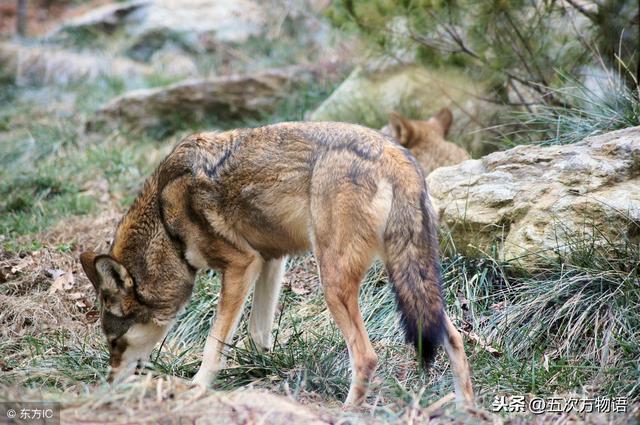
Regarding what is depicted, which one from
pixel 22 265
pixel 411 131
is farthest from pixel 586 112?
pixel 22 265

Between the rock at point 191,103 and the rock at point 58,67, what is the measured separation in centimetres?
277

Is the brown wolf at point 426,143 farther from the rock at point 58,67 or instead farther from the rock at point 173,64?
the rock at point 58,67

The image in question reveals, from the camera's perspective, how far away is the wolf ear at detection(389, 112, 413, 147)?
28.8ft

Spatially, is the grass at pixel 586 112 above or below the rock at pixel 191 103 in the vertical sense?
above

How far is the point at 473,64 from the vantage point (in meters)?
8.82

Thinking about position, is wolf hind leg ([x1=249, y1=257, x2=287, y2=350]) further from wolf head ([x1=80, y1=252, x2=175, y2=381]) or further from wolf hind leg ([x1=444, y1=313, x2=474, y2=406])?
wolf hind leg ([x1=444, y1=313, x2=474, y2=406])

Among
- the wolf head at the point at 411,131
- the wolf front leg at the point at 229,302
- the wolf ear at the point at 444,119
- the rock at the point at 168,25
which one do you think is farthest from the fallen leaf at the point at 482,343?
the rock at the point at 168,25

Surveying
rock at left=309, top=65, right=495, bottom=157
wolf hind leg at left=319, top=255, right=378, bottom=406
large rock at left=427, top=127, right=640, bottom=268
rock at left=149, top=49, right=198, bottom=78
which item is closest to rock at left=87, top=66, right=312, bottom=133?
rock at left=309, top=65, right=495, bottom=157

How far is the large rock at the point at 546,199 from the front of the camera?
5508mm

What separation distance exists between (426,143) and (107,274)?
4631 millimetres

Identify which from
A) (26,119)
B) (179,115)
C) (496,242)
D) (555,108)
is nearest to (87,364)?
(496,242)

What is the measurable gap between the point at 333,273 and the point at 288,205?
0.61 m

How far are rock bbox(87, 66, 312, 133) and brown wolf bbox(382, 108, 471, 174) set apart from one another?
3.31 meters

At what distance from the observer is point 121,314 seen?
5375 mm
